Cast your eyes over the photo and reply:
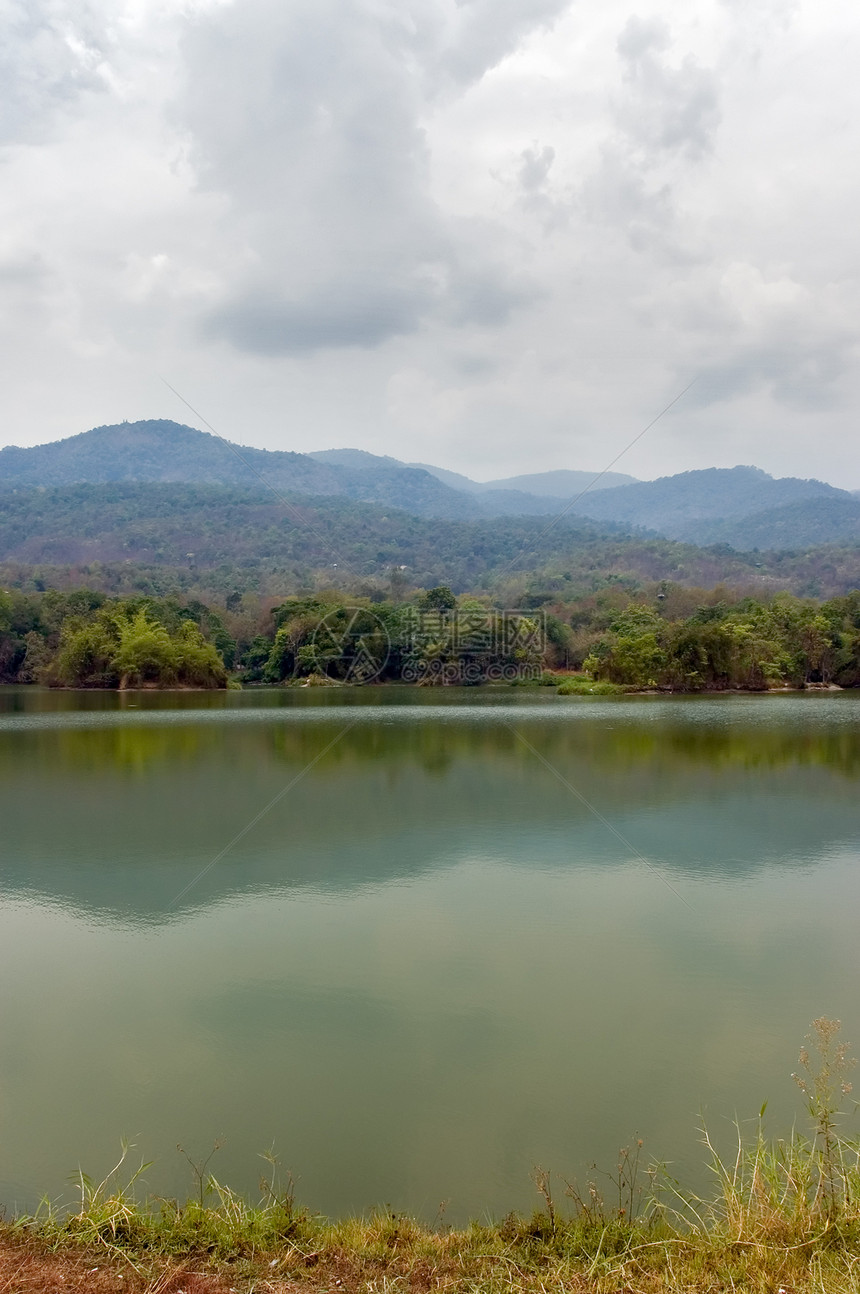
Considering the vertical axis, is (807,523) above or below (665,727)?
above

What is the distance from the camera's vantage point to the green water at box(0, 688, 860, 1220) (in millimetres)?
4500

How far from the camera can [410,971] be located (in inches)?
264

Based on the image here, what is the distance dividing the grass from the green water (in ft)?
1.14

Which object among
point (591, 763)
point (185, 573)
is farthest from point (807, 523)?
point (591, 763)

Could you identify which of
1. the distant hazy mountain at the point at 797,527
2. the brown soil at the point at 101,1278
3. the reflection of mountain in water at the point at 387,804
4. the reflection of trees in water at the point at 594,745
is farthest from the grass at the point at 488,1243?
the distant hazy mountain at the point at 797,527

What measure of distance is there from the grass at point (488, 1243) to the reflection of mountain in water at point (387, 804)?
475 centimetres

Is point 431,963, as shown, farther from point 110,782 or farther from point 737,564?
point 737,564

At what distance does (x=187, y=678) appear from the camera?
4503cm

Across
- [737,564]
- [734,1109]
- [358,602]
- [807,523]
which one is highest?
[807,523]

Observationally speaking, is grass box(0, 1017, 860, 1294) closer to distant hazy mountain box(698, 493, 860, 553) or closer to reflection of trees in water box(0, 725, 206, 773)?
reflection of trees in water box(0, 725, 206, 773)

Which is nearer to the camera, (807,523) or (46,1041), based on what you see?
(46,1041)

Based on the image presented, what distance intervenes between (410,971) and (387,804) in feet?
22.7

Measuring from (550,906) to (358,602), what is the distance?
47565 mm

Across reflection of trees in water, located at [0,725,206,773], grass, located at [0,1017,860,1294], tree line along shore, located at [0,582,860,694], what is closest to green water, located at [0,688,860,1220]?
grass, located at [0,1017,860,1294]
